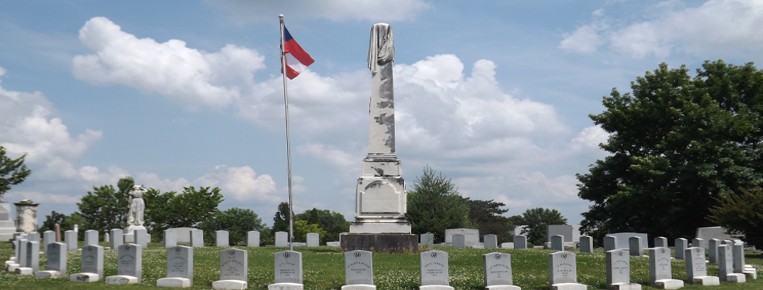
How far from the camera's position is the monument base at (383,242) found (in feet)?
76.3

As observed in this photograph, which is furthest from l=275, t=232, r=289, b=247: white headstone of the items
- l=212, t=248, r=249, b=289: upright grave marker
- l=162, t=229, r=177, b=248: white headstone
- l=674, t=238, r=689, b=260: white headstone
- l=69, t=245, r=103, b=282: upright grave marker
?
l=212, t=248, r=249, b=289: upright grave marker

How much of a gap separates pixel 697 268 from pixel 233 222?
42.9 meters

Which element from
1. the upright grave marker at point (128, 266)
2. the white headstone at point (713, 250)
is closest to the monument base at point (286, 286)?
the upright grave marker at point (128, 266)

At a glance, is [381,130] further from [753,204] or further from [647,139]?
[647,139]

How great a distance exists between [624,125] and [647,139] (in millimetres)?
1325

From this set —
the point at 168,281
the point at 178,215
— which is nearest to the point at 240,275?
the point at 168,281

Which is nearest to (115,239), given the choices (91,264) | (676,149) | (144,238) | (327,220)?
(144,238)

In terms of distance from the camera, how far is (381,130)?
Result: 78.5 feet

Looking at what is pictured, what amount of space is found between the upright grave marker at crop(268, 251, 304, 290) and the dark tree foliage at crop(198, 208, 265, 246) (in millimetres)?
36843

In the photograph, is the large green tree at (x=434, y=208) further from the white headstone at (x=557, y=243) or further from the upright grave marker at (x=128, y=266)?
the upright grave marker at (x=128, y=266)

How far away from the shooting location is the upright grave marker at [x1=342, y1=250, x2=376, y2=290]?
50.0 ft

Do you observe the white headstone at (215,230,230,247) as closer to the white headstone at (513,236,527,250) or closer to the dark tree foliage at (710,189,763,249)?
the white headstone at (513,236,527,250)

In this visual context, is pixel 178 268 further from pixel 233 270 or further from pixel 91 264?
pixel 91 264

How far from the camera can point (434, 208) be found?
43281 mm
